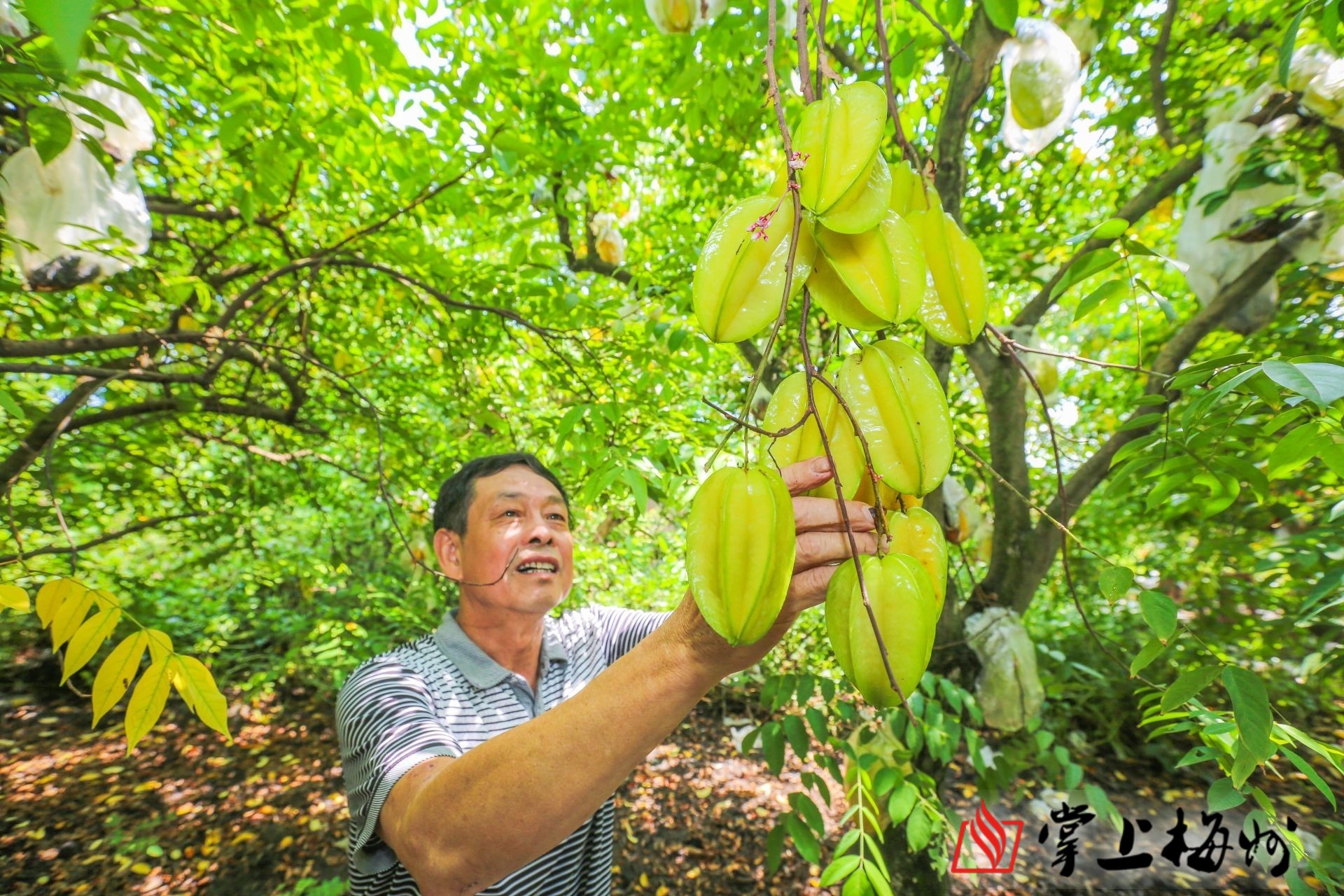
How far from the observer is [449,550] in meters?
2.26

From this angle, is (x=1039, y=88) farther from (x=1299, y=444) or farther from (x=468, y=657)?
(x=468, y=657)

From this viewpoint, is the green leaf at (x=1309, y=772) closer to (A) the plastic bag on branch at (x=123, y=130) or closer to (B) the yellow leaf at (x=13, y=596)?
(B) the yellow leaf at (x=13, y=596)

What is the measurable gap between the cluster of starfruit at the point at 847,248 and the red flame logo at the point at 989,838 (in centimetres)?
339

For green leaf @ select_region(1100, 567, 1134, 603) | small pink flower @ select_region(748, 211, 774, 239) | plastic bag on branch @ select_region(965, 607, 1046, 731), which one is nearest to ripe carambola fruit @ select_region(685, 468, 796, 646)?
small pink flower @ select_region(748, 211, 774, 239)

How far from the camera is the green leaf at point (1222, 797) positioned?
1105 mm

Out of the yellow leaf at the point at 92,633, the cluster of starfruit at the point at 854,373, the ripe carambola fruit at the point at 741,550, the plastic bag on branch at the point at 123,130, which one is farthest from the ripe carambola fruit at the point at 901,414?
the plastic bag on branch at the point at 123,130

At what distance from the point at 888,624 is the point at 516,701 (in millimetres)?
1589

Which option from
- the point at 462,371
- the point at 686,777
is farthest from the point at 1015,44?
the point at 686,777

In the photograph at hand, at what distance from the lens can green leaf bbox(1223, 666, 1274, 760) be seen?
0.88 metres

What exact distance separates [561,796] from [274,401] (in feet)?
13.7

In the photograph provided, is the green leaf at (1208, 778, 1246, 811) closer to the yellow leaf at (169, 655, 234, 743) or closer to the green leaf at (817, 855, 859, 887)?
the green leaf at (817, 855, 859, 887)

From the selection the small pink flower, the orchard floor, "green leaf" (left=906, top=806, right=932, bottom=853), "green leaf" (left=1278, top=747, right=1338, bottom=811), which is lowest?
the orchard floor

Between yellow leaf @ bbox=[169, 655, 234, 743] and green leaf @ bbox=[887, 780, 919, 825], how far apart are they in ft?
4.94

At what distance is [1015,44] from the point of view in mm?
1719
